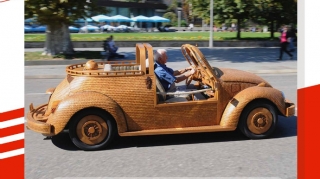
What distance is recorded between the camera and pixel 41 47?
2742 cm

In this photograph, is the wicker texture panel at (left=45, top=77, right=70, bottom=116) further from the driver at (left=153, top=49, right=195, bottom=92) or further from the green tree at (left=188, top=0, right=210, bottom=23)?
the green tree at (left=188, top=0, right=210, bottom=23)

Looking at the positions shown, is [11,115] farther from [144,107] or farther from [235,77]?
[235,77]

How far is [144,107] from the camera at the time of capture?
19.8 feet

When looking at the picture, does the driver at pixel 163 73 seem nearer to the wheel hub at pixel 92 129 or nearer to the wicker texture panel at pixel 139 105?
the wicker texture panel at pixel 139 105

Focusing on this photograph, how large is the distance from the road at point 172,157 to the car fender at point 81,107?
16.8 inches

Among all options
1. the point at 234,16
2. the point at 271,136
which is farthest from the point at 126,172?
the point at 234,16

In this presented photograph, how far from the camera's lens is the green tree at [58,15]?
1814 centimetres

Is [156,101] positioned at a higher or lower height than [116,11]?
lower

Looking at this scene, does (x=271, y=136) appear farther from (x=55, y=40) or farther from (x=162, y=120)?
(x=55, y=40)

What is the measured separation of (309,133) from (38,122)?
3.73 m

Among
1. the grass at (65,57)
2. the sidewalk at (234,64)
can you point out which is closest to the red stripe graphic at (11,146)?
the sidewalk at (234,64)

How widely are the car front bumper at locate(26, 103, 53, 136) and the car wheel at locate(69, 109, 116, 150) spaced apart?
317 millimetres

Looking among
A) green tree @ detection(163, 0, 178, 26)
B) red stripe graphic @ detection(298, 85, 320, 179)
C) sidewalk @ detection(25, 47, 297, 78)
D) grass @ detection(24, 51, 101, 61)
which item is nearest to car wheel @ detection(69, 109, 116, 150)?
red stripe graphic @ detection(298, 85, 320, 179)

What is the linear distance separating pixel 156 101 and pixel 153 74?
1.30ft
